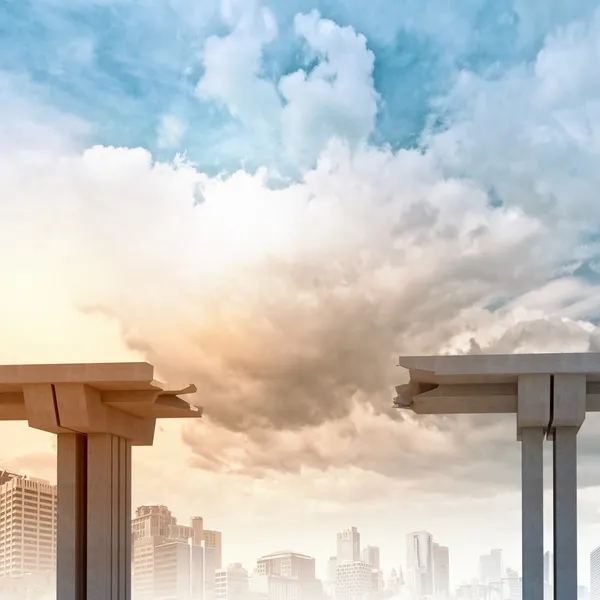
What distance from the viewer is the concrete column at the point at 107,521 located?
1173cm

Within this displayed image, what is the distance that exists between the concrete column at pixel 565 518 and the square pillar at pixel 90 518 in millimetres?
5398

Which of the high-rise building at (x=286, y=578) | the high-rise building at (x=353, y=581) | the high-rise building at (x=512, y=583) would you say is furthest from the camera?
the high-rise building at (x=353, y=581)

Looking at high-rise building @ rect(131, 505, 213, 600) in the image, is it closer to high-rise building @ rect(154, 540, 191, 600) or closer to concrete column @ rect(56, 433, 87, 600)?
high-rise building @ rect(154, 540, 191, 600)

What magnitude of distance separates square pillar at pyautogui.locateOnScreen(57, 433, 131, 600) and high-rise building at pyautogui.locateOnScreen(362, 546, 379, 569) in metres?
10.5

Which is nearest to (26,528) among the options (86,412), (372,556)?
(86,412)

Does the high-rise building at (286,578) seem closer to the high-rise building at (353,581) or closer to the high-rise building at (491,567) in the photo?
the high-rise building at (353,581)

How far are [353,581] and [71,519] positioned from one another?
36.9 feet

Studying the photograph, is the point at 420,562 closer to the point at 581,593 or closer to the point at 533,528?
the point at 581,593

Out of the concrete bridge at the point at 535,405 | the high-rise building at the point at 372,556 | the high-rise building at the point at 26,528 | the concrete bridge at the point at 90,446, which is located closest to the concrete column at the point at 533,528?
the concrete bridge at the point at 535,405

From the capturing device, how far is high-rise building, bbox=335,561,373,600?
70.6 feet

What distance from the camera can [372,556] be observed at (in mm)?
21906

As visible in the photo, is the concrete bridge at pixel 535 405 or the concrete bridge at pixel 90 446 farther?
the concrete bridge at pixel 90 446

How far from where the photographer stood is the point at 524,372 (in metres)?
10.7

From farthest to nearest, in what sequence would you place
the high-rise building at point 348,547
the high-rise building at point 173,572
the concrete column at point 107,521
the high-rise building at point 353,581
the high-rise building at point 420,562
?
the high-rise building at point 348,547
the high-rise building at point 353,581
the high-rise building at point 173,572
the high-rise building at point 420,562
the concrete column at point 107,521
